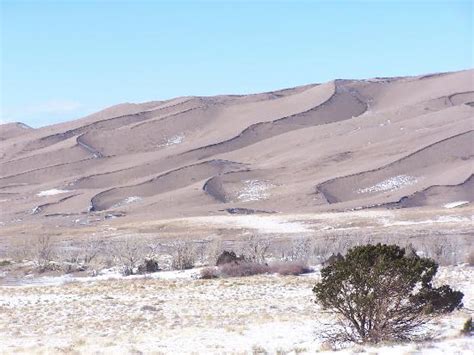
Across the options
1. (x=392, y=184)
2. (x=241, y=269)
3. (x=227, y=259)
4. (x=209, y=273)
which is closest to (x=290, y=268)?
(x=241, y=269)

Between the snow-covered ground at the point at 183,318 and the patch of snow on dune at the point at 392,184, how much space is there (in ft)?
144

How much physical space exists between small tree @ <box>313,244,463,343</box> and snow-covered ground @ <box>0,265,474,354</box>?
586 millimetres

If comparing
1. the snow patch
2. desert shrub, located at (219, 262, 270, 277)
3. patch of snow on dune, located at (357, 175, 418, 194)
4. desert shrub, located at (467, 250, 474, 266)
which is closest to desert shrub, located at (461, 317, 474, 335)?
desert shrub, located at (219, 262, 270, 277)

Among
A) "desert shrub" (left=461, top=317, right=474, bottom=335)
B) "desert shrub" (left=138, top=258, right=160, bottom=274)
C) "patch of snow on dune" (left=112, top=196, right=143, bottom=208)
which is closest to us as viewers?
"desert shrub" (left=461, top=317, right=474, bottom=335)

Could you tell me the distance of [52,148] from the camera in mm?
107750

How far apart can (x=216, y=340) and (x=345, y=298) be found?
288 cm

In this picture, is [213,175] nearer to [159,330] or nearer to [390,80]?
[390,80]

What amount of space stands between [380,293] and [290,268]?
14.3 meters

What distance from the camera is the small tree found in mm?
13484

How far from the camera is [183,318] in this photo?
19.1 meters

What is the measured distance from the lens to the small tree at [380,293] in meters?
13.5

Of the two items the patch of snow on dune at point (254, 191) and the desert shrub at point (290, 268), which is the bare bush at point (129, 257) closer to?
the desert shrub at point (290, 268)

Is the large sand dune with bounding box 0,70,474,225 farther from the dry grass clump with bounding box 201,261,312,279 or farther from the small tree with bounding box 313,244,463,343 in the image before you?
the small tree with bounding box 313,244,463,343

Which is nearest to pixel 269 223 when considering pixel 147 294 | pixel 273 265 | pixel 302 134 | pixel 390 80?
pixel 273 265
